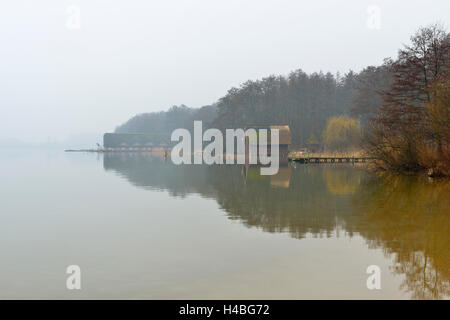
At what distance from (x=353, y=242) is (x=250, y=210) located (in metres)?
7.08

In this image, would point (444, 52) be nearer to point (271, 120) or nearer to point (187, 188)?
point (187, 188)

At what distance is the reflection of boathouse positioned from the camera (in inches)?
6831

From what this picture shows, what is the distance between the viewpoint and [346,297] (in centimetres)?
771

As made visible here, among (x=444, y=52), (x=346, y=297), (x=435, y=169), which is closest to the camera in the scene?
(x=346, y=297)

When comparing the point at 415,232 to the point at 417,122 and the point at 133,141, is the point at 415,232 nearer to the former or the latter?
the point at 417,122

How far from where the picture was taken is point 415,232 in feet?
43.7

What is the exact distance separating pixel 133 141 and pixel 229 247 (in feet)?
555

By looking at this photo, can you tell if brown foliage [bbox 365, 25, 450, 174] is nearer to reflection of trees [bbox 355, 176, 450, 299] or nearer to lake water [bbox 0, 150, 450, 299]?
reflection of trees [bbox 355, 176, 450, 299]

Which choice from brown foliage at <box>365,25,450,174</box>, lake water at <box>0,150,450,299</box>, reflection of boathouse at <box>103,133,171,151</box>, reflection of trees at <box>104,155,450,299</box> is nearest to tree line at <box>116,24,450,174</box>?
brown foliage at <box>365,25,450,174</box>

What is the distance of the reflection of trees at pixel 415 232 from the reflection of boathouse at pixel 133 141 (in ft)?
514

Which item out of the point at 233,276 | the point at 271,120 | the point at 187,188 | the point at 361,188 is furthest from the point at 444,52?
the point at 271,120

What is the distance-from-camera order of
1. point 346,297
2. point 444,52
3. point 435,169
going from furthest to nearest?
point 444,52 < point 435,169 < point 346,297

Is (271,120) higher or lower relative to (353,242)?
higher

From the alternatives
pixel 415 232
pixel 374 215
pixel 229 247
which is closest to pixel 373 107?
pixel 374 215
